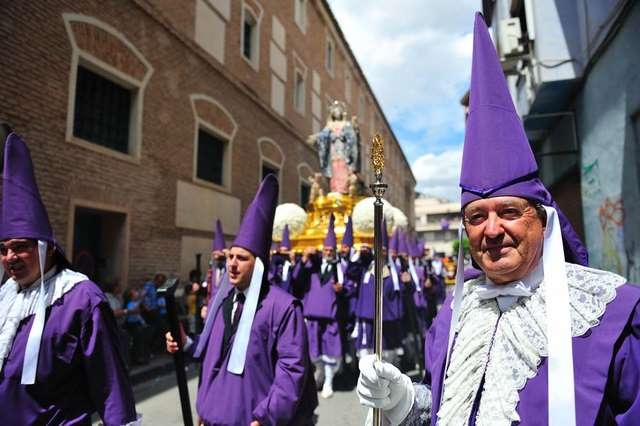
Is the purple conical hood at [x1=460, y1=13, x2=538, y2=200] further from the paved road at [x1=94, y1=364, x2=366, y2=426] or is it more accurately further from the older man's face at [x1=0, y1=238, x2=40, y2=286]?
the paved road at [x1=94, y1=364, x2=366, y2=426]

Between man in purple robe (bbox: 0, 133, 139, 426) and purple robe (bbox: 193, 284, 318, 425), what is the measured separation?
1.62 feet

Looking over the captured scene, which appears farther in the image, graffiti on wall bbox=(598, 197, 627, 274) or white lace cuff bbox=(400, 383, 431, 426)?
graffiti on wall bbox=(598, 197, 627, 274)

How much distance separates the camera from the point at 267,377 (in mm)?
2633

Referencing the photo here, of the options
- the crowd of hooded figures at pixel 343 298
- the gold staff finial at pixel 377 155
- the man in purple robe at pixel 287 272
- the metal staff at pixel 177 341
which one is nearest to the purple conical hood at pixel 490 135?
the gold staff finial at pixel 377 155

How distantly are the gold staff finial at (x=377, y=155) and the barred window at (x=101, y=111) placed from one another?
792cm

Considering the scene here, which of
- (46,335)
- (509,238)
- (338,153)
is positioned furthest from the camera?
(338,153)

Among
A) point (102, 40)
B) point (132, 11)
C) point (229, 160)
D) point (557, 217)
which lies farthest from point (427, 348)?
point (229, 160)

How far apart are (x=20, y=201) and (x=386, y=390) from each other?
2183 mm

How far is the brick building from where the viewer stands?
704 cm

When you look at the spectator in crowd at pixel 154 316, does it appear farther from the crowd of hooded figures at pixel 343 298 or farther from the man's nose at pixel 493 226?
the man's nose at pixel 493 226

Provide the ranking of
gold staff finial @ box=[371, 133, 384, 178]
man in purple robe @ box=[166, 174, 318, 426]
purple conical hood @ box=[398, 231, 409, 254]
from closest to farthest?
gold staff finial @ box=[371, 133, 384, 178] → man in purple robe @ box=[166, 174, 318, 426] → purple conical hood @ box=[398, 231, 409, 254]

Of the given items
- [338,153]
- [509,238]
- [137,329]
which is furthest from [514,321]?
[338,153]

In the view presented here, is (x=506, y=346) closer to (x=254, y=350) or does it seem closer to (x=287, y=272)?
(x=254, y=350)

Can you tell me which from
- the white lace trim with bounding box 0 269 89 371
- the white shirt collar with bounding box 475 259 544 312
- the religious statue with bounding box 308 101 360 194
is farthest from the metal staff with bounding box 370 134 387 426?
the religious statue with bounding box 308 101 360 194
